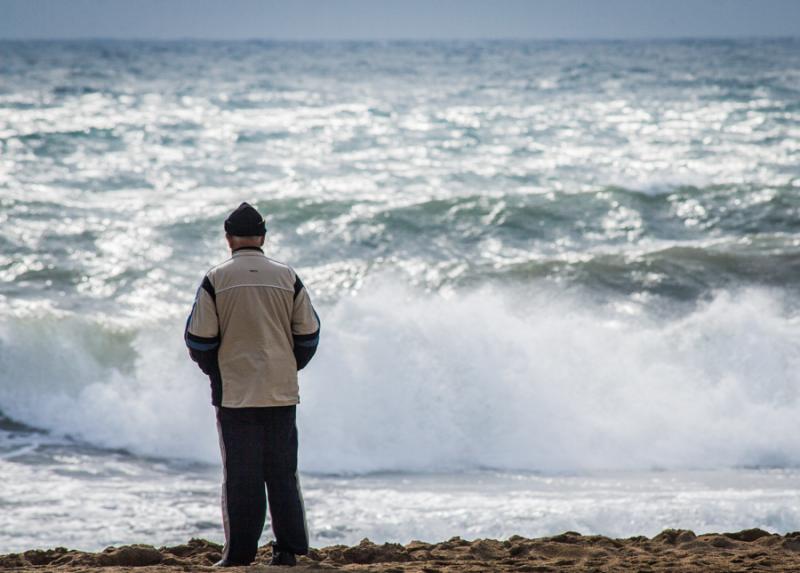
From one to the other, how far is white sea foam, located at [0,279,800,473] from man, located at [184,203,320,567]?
144 inches

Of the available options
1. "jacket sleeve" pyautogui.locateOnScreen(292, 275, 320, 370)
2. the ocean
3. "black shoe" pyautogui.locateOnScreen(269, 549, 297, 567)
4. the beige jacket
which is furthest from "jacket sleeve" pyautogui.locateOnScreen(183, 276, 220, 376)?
the ocean

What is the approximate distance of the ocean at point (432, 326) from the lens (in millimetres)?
7371

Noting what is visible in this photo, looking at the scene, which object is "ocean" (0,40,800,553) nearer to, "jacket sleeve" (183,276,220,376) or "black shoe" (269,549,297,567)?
"black shoe" (269,549,297,567)

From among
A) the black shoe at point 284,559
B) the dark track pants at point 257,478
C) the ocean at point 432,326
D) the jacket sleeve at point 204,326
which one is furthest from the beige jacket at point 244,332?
the ocean at point 432,326

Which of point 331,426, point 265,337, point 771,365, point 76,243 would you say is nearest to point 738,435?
point 771,365

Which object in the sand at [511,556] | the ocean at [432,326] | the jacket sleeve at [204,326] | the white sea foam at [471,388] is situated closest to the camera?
the jacket sleeve at [204,326]

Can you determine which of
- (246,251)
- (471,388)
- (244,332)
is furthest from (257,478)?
(471,388)

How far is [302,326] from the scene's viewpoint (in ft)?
15.0

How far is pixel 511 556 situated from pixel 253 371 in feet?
5.57

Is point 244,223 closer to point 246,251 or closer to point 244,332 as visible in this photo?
point 246,251

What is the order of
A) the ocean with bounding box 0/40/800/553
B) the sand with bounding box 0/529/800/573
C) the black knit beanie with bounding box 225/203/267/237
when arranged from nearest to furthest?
1. the black knit beanie with bounding box 225/203/267/237
2. the sand with bounding box 0/529/800/573
3. the ocean with bounding box 0/40/800/553

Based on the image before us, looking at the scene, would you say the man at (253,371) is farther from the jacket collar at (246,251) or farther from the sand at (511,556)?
the sand at (511,556)

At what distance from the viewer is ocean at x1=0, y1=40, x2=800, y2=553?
7.37 meters

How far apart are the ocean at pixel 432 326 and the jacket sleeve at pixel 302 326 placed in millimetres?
2258
